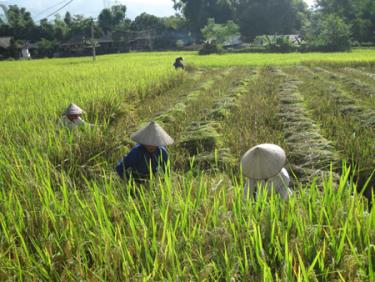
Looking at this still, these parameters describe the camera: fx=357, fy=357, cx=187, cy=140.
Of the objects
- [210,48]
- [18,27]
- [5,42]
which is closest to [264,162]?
[210,48]

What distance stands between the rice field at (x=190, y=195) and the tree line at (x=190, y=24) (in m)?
29.7

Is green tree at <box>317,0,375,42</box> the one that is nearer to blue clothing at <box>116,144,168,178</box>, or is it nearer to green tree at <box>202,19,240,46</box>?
green tree at <box>202,19,240,46</box>

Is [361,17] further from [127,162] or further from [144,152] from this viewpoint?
[127,162]

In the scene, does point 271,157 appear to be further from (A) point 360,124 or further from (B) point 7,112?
(B) point 7,112

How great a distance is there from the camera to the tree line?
3616 centimetres

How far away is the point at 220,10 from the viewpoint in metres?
49.4

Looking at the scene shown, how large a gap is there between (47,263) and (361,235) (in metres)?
1.31

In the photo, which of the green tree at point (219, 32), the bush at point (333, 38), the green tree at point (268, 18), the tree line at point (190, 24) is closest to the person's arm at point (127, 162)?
the bush at point (333, 38)

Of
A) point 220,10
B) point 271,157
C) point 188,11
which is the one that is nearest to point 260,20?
point 220,10

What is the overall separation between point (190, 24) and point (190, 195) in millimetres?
51585

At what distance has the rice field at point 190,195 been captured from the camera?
4.61 feet

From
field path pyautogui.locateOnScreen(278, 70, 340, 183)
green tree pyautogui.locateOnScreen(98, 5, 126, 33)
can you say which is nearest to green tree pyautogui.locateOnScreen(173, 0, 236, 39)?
green tree pyautogui.locateOnScreen(98, 5, 126, 33)

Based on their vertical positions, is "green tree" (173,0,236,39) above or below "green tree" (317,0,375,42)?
above

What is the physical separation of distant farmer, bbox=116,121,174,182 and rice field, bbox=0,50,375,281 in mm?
230
